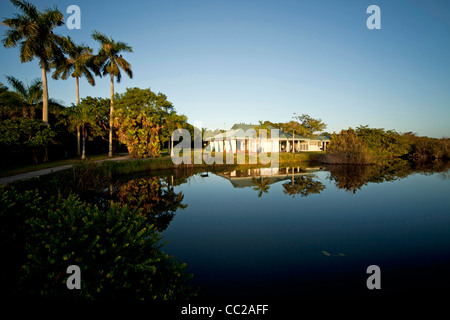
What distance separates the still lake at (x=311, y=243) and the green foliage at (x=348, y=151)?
16260 mm

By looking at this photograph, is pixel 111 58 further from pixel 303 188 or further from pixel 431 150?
pixel 431 150

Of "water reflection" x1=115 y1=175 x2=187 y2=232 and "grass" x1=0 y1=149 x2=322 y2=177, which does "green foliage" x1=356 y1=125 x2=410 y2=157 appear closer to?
"grass" x1=0 y1=149 x2=322 y2=177

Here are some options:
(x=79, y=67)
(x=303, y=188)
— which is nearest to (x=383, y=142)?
(x=303, y=188)

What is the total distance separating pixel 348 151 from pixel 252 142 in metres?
17.6

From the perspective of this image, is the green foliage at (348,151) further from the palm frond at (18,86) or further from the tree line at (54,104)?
the palm frond at (18,86)

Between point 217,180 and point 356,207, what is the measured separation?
1068 cm

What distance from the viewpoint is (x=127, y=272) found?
2.86 meters

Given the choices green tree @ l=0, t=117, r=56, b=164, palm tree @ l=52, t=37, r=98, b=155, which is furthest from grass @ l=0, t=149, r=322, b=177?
palm tree @ l=52, t=37, r=98, b=155

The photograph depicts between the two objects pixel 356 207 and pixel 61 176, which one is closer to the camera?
pixel 356 207

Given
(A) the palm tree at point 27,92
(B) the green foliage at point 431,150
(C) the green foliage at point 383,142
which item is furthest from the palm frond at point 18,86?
(B) the green foliage at point 431,150

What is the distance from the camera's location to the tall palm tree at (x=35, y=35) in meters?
20.3

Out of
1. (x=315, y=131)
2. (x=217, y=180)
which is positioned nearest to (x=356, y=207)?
(x=217, y=180)
